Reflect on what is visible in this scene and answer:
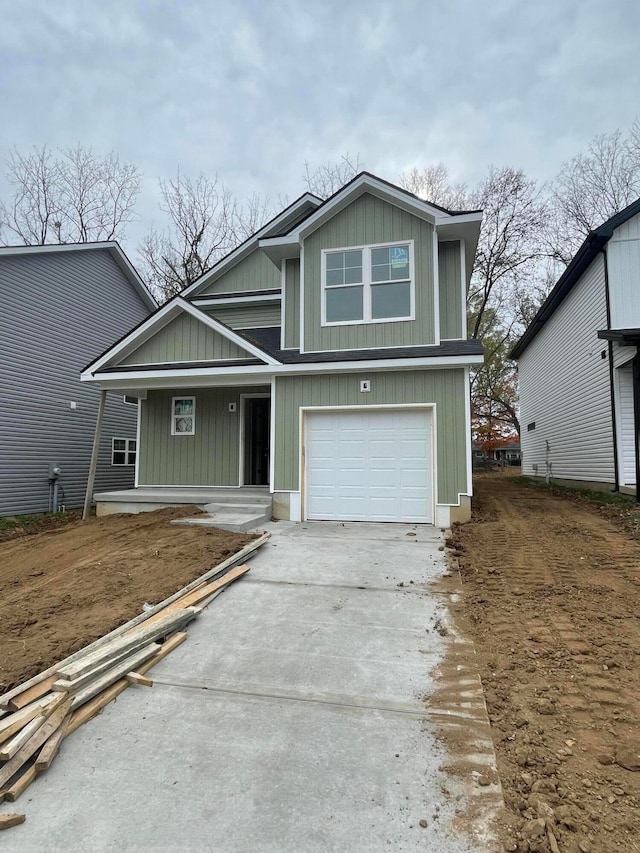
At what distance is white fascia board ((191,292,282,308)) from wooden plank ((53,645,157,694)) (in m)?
9.47

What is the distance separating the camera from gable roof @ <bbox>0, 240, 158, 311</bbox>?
35.3 ft

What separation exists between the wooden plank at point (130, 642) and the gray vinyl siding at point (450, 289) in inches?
263

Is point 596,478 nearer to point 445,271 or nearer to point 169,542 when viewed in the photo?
point 445,271

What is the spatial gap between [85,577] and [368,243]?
742 centimetres

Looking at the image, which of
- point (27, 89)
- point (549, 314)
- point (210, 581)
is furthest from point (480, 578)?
point (27, 89)

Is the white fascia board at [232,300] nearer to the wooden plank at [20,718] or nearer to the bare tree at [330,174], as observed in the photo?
the wooden plank at [20,718]

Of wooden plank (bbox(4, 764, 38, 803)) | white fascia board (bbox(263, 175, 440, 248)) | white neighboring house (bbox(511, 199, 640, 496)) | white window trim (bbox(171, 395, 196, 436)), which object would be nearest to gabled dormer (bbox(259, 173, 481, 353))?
white fascia board (bbox(263, 175, 440, 248))

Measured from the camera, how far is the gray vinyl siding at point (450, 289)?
8578mm

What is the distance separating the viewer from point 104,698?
2.90 m

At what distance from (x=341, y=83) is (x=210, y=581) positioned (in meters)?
14.1

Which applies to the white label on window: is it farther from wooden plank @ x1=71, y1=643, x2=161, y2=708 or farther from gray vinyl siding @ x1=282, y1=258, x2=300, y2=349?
wooden plank @ x1=71, y1=643, x2=161, y2=708

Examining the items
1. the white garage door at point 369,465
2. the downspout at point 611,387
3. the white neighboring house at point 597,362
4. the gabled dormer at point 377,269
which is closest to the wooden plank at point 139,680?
the white garage door at point 369,465

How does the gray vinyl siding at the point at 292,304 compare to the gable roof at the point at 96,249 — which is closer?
the gray vinyl siding at the point at 292,304

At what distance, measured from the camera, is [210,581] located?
5117 mm
